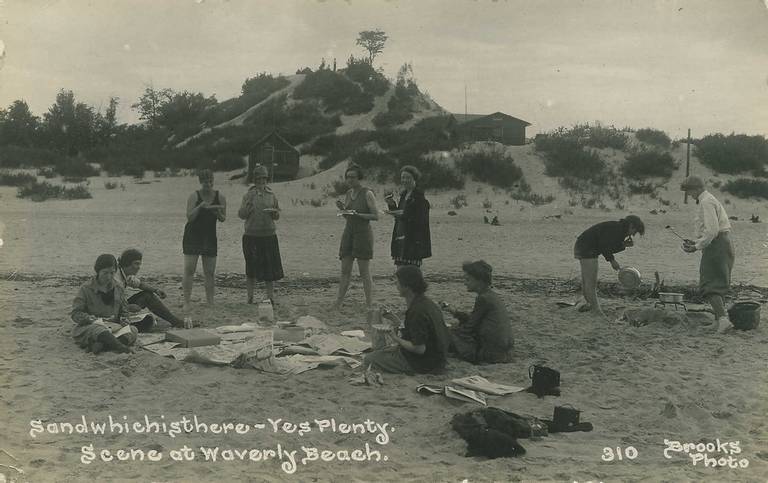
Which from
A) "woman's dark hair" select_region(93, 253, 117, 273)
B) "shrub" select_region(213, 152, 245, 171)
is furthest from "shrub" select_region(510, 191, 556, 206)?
"woman's dark hair" select_region(93, 253, 117, 273)

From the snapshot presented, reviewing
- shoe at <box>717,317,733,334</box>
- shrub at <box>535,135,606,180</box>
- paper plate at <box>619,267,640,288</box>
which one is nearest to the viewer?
shoe at <box>717,317,733,334</box>

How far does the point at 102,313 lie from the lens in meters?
6.71

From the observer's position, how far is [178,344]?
6.60 meters

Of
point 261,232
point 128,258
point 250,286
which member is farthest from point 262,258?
point 128,258

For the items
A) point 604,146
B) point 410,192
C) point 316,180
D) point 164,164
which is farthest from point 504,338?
point 164,164

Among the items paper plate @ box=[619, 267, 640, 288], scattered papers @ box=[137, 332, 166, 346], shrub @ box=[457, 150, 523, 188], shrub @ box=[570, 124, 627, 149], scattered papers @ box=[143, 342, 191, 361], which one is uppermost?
shrub @ box=[570, 124, 627, 149]

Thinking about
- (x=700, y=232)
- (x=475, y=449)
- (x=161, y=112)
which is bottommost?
(x=475, y=449)

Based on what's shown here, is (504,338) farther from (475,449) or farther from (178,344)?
(178,344)

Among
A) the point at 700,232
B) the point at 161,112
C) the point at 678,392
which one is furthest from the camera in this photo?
the point at 161,112

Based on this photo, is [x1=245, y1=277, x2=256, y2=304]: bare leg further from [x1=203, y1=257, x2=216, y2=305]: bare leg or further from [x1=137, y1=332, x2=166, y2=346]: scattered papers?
[x1=137, y1=332, x2=166, y2=346]: scattered papers

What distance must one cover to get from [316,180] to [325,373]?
2290 centimetres

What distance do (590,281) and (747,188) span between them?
23.4 metres

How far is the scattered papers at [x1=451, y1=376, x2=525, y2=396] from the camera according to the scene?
552cm

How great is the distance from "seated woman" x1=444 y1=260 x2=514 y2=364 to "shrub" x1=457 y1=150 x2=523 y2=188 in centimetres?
2145
